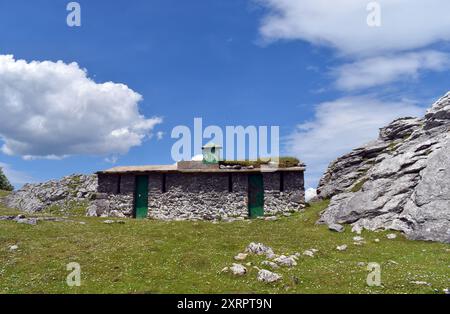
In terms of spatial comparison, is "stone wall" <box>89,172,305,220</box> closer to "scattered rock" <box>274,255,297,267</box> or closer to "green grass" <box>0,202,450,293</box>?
"green grass" <box>0,202,450,293</box>

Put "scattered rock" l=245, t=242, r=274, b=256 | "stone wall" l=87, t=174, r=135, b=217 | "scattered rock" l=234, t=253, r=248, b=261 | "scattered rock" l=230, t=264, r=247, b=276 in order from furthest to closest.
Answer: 1. "stone wall" l=87, t=174, r=135, b=217
2. "scattered rock" l=245, t=242, r=274, b=256
3. "scattered rock" l=234, t=253, r=248, b=261
4. "scattered rock" l=230, t=264, r=247, b=276

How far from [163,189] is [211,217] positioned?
303 inches

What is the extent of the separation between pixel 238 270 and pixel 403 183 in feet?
74.0

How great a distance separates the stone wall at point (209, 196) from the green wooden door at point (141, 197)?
61 cm

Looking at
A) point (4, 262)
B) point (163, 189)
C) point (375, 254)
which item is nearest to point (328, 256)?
point (375, 254)

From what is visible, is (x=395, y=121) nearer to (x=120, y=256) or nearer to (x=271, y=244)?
(x=271, y=244)

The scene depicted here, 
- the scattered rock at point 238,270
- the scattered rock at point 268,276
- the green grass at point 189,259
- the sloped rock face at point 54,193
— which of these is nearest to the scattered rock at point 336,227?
the green grass at point 189,259

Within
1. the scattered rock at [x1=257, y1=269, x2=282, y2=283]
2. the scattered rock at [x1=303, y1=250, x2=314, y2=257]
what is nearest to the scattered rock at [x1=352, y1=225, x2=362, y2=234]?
the scattered rock at [x1=303, y1=250, x2=314, y2=257]

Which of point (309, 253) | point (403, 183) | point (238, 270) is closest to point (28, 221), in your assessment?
point (238, 270)

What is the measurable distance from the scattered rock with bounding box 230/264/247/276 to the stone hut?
2493cm

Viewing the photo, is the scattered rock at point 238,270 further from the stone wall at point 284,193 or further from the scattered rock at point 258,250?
the stone wall at point 284,193

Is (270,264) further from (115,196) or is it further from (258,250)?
(115,196)

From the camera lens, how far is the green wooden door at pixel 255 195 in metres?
47.7

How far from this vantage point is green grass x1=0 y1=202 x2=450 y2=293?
19.5 metres
